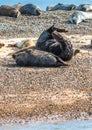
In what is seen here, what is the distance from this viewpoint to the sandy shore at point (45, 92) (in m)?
9.29

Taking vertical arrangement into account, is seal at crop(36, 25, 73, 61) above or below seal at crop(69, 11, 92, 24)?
above

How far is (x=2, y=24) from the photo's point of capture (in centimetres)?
2206

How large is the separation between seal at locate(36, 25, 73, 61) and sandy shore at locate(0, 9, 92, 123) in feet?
0.92

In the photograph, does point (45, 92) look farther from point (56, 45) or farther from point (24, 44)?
point (24, 44)

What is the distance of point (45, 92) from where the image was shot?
10.6 meters

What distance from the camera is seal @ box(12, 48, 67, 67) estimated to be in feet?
42.4

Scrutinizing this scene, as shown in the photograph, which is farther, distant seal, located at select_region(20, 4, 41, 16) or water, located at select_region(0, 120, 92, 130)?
distant seal, located at select_region(20, 4, 41, 16)

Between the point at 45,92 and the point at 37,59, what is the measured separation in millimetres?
2485

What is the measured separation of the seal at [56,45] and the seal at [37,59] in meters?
0.48

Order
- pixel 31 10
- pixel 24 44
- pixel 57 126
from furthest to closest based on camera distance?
pixel 31 10
pixel 24 44
pixel 57 126

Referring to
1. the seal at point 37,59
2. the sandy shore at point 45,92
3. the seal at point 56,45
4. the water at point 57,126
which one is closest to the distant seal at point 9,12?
the seal at point 56,45

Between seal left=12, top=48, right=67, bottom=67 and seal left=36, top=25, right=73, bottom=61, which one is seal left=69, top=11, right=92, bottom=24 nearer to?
seal left=36, top=25, right=73, bottom=61

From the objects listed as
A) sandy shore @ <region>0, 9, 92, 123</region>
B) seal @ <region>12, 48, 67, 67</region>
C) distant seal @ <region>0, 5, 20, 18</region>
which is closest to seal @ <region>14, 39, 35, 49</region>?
sandy shore @ <region>0, 9, 92, 123</region>

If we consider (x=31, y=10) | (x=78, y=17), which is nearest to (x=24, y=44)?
(x=78, y=17)
